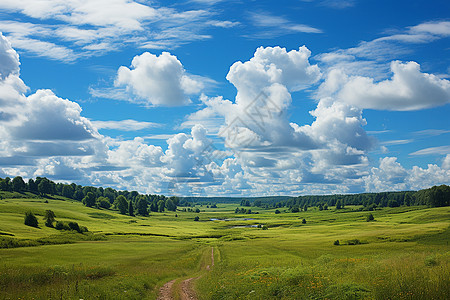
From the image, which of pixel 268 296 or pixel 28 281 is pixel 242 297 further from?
pixel 28 281

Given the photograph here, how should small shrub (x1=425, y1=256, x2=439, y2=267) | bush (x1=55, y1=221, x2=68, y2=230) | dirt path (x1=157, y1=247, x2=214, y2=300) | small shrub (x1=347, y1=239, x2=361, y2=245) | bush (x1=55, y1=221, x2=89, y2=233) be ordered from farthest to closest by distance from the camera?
bush (x1=55, y1=221, x2=68, y2=230), bush (x1=55, y1=221, x2=89, y2=233), small shrub (x1=347, y1=239, x2=361, y2=245), dirt path (x1=157, y1=247, x2=214, y2=300), small shrub (x1=425, y1=256, x2=439, y2=267)

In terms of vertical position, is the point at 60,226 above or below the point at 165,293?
below

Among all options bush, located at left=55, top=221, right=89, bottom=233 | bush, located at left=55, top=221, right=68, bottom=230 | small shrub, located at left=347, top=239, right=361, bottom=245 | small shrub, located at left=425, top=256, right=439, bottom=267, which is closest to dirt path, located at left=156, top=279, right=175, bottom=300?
small shrub, located at left=425, top=256, right=439, bottom=267

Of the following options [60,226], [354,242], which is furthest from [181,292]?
[60,226]

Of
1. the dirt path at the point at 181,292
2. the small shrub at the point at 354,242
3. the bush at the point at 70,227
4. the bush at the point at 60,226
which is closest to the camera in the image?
the dirt path at the point at 181,292

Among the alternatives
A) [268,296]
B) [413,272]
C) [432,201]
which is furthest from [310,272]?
[432,201]

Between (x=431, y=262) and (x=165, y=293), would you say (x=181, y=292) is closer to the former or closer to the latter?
(x=165, y=293)

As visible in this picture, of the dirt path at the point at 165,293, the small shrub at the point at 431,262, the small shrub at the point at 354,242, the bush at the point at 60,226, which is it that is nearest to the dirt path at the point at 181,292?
the dirt path at the point at 165,293

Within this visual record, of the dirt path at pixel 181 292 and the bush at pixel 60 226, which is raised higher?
the dirt path at pixel 181 292

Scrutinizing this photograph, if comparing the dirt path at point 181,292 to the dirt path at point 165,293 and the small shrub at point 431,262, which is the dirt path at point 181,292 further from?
the small shrub at point 431,262

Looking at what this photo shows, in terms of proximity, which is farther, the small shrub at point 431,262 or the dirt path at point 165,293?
the dirt path at point 165,293

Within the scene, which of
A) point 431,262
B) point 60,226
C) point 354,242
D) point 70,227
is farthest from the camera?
point 70,227

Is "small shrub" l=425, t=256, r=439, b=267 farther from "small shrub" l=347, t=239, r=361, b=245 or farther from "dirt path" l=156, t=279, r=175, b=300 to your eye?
"small shrub" l=347, t=239, r=361, b=245

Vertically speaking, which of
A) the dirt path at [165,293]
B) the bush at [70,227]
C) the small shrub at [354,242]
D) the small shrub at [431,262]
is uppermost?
the small shrub at [431,262]
